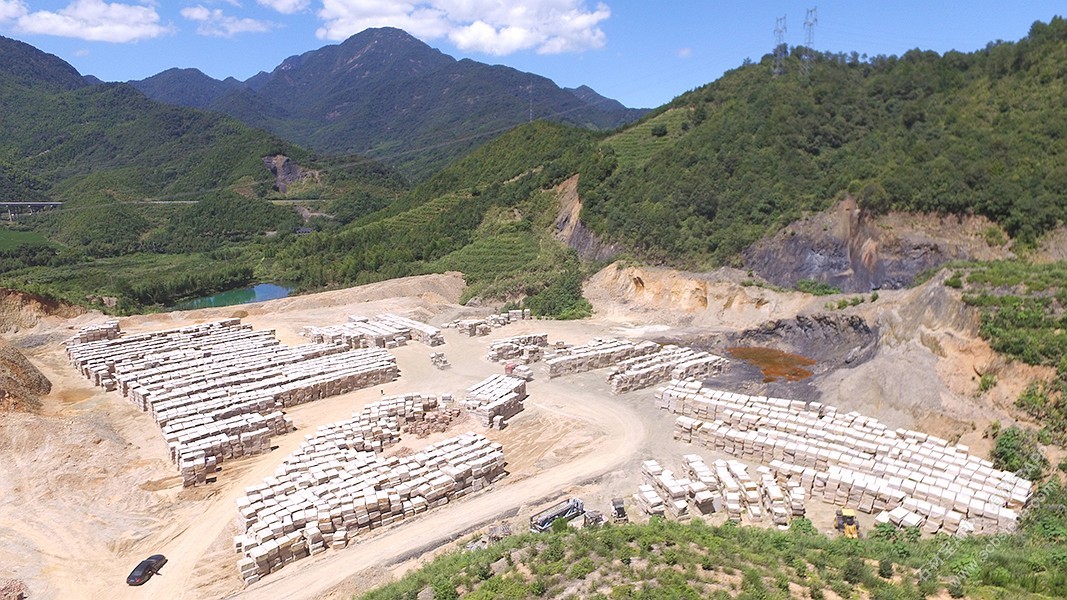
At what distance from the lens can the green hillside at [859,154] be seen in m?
37.7

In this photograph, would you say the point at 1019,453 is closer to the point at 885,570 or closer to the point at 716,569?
the point at 885,570

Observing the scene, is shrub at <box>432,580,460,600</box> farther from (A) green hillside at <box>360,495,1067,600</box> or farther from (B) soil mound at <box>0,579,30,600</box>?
(B) soil mound at <box>0,579,30,600</box>

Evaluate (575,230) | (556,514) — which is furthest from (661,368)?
(575,230)

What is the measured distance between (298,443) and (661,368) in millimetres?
16026

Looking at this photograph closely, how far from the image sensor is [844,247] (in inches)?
1592

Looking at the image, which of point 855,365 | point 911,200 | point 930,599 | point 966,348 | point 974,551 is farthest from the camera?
point 911,200

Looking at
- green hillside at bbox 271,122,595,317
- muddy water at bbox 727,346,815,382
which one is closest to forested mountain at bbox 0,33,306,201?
green hillside at bbox 271,122,595,317

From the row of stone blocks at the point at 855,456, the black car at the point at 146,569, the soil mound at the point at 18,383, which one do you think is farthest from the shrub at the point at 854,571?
the soil mound at the point at 18,383

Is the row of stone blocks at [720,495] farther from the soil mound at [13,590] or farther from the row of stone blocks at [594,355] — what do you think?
the soil mound at [13,590]

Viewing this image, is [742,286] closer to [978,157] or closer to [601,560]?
[978,157]

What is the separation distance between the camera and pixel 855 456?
20.4 meters

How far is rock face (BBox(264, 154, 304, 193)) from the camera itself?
407 feet

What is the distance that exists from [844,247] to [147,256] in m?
87.3

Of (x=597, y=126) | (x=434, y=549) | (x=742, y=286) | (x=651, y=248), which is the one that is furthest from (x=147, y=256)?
(x=597, y=126)
